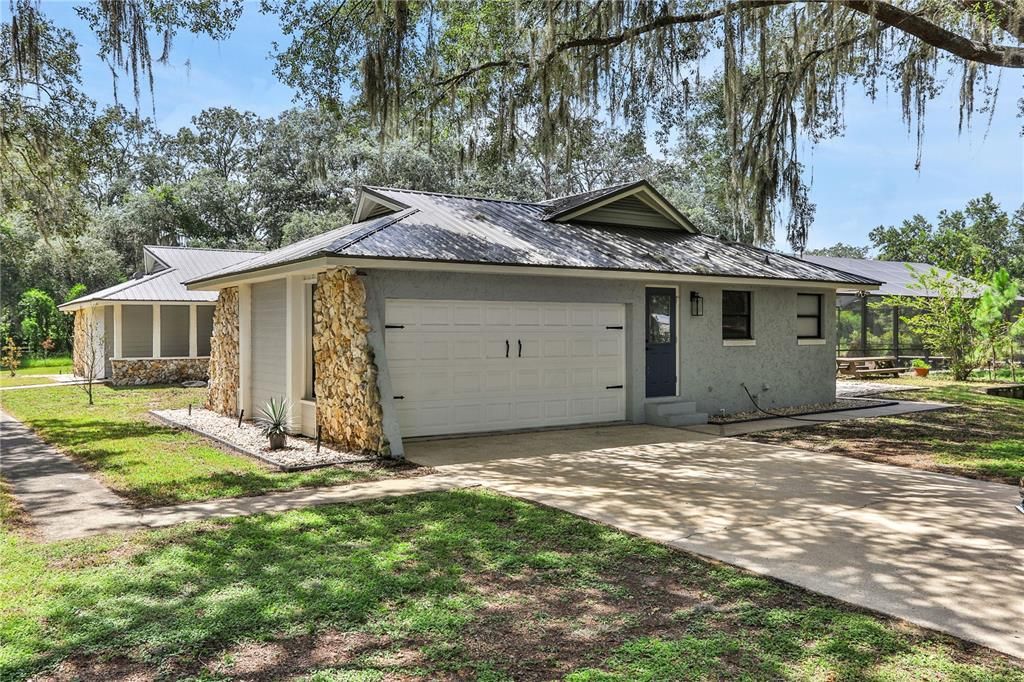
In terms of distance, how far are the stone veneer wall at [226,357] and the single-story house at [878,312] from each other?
19878 mm

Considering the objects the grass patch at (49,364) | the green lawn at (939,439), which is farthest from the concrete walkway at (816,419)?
the grass patch at (49,364)

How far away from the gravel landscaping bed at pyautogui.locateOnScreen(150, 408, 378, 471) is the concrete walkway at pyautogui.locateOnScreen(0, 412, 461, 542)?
1.21m

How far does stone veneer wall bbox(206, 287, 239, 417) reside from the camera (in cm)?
1300

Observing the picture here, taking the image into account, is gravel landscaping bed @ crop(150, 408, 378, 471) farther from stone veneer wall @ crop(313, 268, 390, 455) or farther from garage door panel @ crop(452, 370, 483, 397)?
garage door panel @ crop(452, 370, 483, 397)

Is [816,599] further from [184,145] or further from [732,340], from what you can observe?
[184,145]

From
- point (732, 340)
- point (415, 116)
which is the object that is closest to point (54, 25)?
point (415, 116)

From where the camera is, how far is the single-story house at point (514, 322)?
369 inches

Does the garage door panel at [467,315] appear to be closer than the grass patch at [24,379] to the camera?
Yes

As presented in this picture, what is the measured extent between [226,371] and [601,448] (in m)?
7.60

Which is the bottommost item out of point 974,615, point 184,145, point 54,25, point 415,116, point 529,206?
point 974,615

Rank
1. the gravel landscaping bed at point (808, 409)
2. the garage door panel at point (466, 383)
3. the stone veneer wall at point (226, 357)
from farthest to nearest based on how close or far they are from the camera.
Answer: the stone veneer wall at point (226, 357), the gravel landscaping bed at point (808, 409), the garage door panel at point (466, 383)

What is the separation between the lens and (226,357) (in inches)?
525

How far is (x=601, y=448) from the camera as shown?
9.58 meters

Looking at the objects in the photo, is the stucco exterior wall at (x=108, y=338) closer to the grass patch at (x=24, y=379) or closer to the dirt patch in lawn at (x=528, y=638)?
the grass patch at (x=24, y=379)
